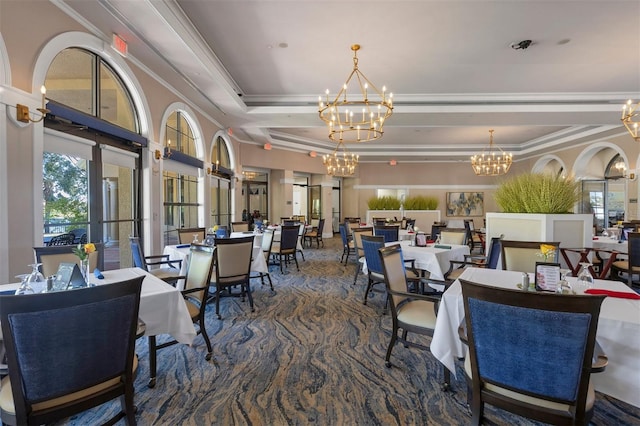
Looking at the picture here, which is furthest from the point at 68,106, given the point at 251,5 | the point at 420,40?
the point at 420,40

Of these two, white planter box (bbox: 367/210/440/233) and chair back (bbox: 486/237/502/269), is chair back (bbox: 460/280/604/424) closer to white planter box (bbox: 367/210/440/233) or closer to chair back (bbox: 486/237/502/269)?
A: chair back (bbox: 486/237/502/269)

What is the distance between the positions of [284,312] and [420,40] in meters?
4.39

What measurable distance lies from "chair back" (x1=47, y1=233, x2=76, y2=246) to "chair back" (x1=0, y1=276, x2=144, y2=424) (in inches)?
120

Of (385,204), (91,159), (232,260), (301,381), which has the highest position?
(91,159)

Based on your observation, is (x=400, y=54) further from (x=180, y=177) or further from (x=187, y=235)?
(x=180, y=177)

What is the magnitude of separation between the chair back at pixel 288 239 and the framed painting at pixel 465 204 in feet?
36.2

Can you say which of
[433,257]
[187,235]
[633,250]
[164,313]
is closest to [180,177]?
[187,235]

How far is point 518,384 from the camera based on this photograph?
4.94 ft

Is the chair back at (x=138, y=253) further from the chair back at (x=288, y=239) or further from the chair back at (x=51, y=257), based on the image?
the chair back at (x=288, y=239)

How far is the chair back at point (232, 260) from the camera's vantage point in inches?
156

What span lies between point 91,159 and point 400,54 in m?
4.86

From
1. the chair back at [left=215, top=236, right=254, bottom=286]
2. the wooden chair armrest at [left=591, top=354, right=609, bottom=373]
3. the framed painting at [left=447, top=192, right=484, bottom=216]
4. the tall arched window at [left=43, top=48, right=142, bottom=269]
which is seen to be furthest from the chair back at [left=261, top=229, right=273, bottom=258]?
the framed painting at [left=447, top=192, right=484, bottom=216]

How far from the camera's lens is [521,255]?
3332 millimetres

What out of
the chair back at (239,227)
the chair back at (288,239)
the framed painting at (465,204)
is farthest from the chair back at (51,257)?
the framed painting at (465,204)
